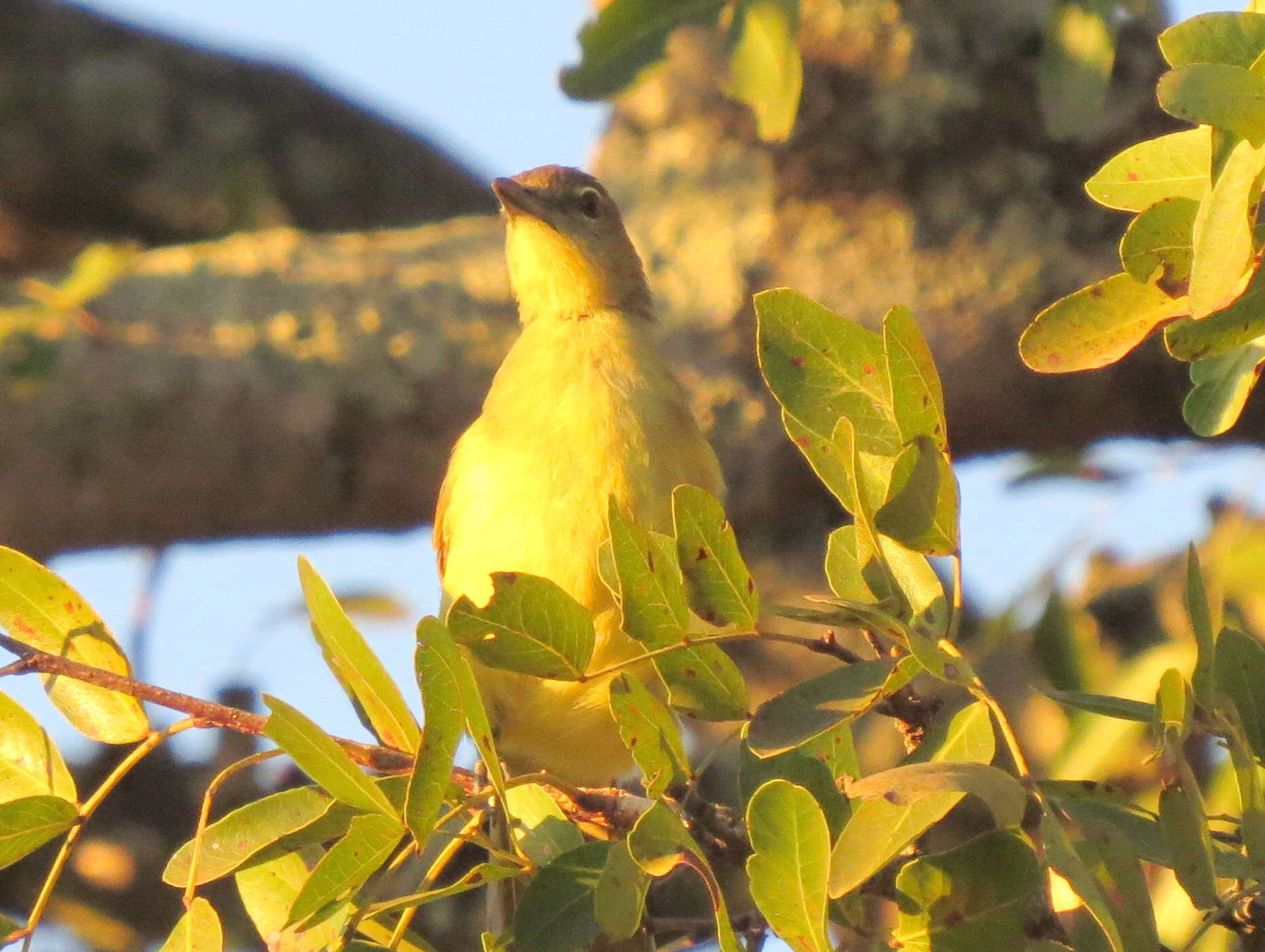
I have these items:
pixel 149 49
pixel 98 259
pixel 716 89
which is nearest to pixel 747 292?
pixel 716 89

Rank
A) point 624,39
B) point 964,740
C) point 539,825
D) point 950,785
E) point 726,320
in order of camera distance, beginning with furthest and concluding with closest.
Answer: point 726,320
point 624,39
point 539,825
point 964,740
point 950,785

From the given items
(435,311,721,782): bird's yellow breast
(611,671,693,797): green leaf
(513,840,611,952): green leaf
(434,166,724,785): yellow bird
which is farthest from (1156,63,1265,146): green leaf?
(435,311,721,782): bird's yellow breast

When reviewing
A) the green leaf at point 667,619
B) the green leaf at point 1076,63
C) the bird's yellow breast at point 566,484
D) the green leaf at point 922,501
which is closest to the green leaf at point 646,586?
the green leaf at point 667,619

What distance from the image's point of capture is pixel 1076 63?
2.98m

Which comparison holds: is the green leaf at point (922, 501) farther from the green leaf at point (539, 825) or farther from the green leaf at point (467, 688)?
the green leaf at point (539, 825)

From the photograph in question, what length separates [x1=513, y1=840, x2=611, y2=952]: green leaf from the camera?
74.0 inches

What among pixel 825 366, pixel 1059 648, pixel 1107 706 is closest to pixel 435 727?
pixel 825 366

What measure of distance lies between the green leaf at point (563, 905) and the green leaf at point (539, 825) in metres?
0.25

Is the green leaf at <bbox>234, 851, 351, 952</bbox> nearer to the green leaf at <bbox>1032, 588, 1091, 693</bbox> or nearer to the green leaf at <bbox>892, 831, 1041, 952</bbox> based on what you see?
the green leaf at <bbox>892, 831, 1041, 952</bbox>

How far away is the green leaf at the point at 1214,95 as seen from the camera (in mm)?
1565

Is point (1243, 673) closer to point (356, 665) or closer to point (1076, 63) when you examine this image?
point (356, 665)

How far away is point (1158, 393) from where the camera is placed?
18.0 ft

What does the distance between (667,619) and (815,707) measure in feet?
0.64

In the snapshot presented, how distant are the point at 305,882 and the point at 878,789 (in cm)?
61
